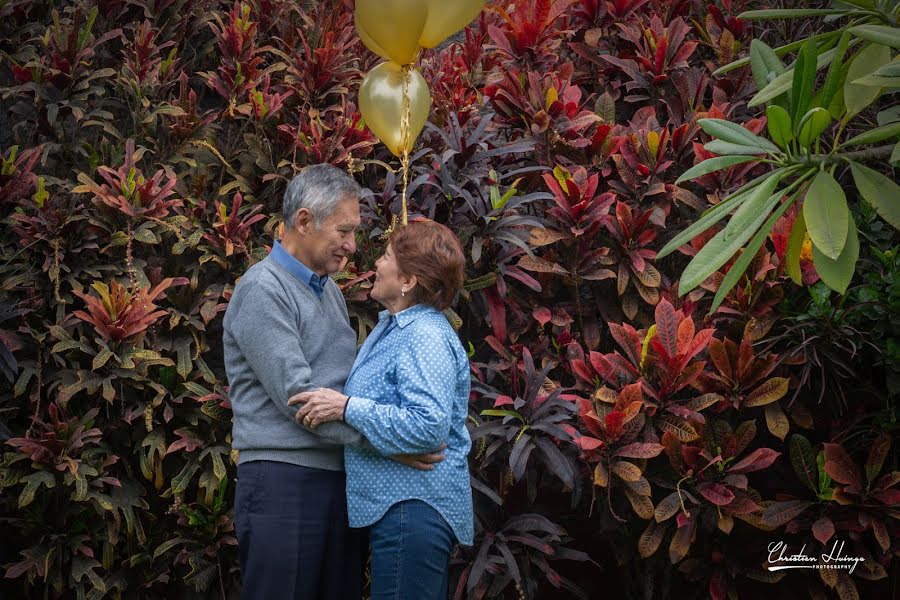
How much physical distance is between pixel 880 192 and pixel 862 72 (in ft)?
1.29

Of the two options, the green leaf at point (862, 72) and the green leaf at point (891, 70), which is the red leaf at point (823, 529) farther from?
the green leaf at point (891, 70)

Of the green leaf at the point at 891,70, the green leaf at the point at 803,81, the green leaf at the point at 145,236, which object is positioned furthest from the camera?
the green leaf at the point at 145,236

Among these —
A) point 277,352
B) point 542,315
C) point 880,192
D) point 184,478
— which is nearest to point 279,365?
point 277,352

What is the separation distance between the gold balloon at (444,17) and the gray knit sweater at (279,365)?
2.93 ft

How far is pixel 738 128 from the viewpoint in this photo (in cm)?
225

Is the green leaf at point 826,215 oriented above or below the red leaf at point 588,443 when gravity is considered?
above

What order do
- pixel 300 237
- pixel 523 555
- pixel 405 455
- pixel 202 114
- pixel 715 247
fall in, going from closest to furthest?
pixel 715 247 → pixel 405 455 → pixel 300 237 → pixel 523 555 → pixel 202 114

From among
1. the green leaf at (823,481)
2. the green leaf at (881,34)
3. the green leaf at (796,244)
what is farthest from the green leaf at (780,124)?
the green leaf at (823,481)

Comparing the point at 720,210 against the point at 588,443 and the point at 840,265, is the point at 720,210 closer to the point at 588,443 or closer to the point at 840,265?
the point at 840,265

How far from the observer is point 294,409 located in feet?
7.23

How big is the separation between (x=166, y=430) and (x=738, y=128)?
2348 mm

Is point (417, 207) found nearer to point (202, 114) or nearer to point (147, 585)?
point (202, 114)

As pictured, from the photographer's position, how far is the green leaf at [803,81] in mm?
2025

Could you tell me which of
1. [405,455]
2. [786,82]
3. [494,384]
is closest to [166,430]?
[494,384]
